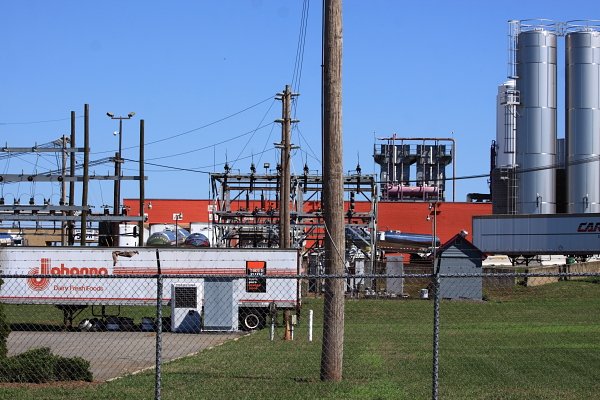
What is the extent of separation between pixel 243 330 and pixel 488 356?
12.6m

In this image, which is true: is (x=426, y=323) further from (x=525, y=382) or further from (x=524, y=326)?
(x=525, y=382)

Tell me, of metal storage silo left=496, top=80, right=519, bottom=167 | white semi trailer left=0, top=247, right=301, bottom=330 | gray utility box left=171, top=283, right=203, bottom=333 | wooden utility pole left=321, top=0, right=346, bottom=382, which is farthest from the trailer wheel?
metal storage silo left=496, top=80, right=519, bottom=167

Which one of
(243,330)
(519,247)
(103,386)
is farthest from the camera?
(519,247)

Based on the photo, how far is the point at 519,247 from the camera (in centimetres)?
5434

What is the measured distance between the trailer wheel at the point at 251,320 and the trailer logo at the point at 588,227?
34.2 meters

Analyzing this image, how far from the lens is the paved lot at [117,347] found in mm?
14836

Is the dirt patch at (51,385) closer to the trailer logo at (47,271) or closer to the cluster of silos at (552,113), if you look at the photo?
the trailer logo at (47,271)

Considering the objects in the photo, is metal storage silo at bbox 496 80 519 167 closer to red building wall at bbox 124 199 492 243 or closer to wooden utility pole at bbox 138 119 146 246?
red building wall at bbox 124 199 492 243

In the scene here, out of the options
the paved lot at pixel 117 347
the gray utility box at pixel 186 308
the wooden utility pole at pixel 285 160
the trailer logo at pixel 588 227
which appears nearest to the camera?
the paved lot at pixel 117 347

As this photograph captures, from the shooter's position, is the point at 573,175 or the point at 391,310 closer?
the point at 391,310

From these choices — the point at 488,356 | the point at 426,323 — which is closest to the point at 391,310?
the point at 426,323

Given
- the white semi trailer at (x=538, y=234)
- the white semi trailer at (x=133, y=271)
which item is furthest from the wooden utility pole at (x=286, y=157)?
the white semi trailer at (x=538, y=234)

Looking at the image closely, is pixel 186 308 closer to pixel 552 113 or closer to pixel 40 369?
pixel 40 369

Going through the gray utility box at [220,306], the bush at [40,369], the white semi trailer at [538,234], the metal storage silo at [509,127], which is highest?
the metal storage silo at [509,127]
